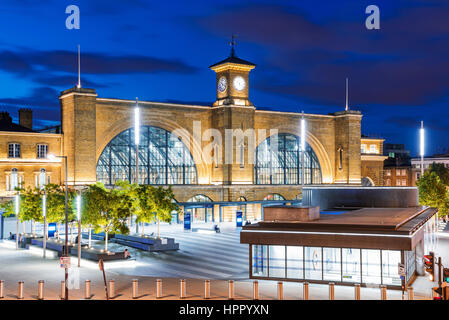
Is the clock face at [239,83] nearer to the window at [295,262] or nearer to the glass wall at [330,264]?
Result: the glass wall at [330,264]

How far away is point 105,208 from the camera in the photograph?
1716 inches

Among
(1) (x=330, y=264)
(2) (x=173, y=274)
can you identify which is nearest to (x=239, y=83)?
(2) (x=173, y=274)

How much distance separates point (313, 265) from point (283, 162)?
5783 centimetres

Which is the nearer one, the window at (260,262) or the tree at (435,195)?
the window at (260,262)

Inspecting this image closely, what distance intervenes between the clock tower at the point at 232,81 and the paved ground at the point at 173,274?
3153 cm

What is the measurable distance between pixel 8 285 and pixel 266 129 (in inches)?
2238

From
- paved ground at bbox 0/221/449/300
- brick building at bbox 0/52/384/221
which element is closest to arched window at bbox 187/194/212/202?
brick building at bbox 0/52/384/221

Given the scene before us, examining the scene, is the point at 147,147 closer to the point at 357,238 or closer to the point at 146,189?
the point at 146,189

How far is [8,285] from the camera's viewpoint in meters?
32.2

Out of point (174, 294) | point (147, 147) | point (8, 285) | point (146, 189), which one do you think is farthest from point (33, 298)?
point (147, 147)

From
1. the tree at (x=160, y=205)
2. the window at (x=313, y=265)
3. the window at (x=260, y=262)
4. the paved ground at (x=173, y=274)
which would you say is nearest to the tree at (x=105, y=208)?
the paved ground at (x=173, y=274)

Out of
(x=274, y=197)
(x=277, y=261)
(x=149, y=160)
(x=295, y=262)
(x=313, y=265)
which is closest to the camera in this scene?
(x=313, y=265)

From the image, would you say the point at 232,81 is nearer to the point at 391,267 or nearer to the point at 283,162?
the point at 283,162

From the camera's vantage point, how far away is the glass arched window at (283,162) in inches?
3445
